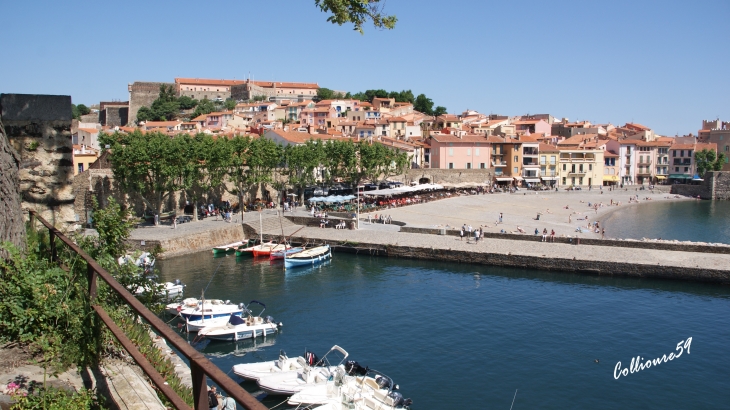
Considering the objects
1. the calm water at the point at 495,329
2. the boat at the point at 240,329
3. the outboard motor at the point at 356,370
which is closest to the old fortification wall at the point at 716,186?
the calm water at the point at 495,329

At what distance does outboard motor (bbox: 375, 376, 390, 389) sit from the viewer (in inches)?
542

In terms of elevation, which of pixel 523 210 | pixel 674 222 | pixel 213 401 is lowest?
pixel 213 401

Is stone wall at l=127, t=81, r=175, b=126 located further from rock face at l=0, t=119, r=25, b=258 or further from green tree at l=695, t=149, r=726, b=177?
rock face at l=0, t=119, r=25, b=258

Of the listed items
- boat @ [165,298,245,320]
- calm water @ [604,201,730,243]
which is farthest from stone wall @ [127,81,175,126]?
boat @ [165,298,245,320]

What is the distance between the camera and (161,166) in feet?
112

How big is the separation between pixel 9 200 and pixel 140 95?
109 meters

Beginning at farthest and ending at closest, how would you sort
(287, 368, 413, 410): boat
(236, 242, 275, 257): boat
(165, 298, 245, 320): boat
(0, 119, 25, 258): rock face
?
(236, 242, 275, 257): boat → (165, 298, 245, 320): boat → (287, 368, 413, 410): boat → (0, 119, 25, 258): rock face

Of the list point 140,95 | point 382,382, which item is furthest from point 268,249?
point 140,95

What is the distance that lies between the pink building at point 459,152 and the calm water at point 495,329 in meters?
38.7

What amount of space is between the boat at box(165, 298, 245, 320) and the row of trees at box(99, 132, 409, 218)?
51.4 ft

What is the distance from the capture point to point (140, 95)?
10469 cm

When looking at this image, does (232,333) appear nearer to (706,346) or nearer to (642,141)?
(706,346)

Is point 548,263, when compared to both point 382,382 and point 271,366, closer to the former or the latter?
point 382,382

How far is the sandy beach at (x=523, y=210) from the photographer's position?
39469 millimetres
